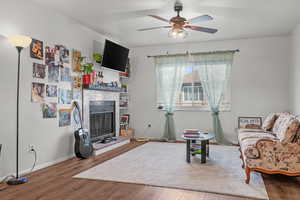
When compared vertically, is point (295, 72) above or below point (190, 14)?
below

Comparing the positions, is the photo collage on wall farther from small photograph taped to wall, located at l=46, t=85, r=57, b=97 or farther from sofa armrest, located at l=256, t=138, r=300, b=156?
sofa armrest, located at l=256, t=138, r=300, b=156

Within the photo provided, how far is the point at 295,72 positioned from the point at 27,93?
208 inches

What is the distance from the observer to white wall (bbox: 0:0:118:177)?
3.10 meters

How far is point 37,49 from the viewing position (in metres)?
3.62

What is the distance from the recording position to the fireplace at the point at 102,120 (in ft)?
16.4

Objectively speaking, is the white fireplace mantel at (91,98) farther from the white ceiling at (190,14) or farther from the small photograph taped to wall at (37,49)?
the white ceiling at (190,14)

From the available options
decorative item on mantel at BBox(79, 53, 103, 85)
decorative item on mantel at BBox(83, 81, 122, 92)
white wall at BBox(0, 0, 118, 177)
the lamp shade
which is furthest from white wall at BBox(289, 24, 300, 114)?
the lamp shade

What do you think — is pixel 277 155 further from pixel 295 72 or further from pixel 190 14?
pixel 295 72

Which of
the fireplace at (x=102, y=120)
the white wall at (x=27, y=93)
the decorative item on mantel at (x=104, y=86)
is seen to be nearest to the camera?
the white wall at (x=27, y=93)

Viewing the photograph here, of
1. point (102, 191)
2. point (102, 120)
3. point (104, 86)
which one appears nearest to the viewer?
point (102, 191)

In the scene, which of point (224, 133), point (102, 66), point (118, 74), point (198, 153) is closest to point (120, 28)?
point (102, 66)

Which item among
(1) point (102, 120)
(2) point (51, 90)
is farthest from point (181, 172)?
(1) point (102, 120)

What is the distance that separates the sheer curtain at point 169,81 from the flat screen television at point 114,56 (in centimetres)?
117

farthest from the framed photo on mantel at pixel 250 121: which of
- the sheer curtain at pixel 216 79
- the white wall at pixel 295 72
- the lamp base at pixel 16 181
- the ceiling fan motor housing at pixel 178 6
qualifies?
the lamp base at pixel 16 181
